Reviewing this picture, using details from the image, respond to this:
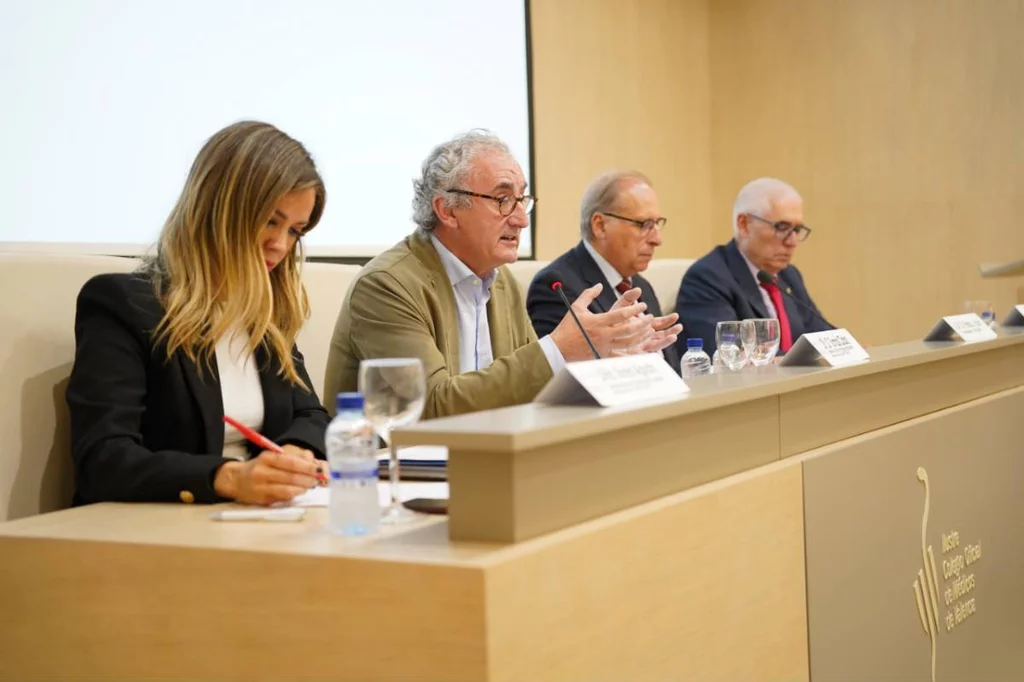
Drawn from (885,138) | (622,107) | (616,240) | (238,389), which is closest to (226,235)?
(238,389)

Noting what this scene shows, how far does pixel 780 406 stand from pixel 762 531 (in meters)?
0.24

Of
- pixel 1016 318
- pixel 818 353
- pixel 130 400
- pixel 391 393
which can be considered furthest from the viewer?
pixel 1016 318

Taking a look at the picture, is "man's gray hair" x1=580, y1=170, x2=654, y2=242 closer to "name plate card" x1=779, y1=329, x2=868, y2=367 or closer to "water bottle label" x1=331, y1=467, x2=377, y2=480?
"name plate card" x1=779, y1=329, x2=868, y2=367

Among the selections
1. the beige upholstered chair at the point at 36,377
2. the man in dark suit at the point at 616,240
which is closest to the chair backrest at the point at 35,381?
the beige upholstered chair at the point at 36,377

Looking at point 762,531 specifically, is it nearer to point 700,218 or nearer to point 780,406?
point 780,406

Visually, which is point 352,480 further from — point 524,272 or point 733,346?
point 524,272

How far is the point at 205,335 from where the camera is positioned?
1923 mm

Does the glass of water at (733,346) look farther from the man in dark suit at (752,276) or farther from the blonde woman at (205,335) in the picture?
the man in dark suit at (752,276)

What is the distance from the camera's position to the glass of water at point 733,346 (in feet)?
7.84

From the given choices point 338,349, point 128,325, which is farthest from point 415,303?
point 128,325

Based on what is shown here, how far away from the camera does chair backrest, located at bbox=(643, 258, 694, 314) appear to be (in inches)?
167

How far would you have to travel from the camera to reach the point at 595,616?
4.38 feet

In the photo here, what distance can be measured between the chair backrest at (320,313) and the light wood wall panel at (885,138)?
12.0ft

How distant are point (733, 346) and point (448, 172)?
790 millimetres
